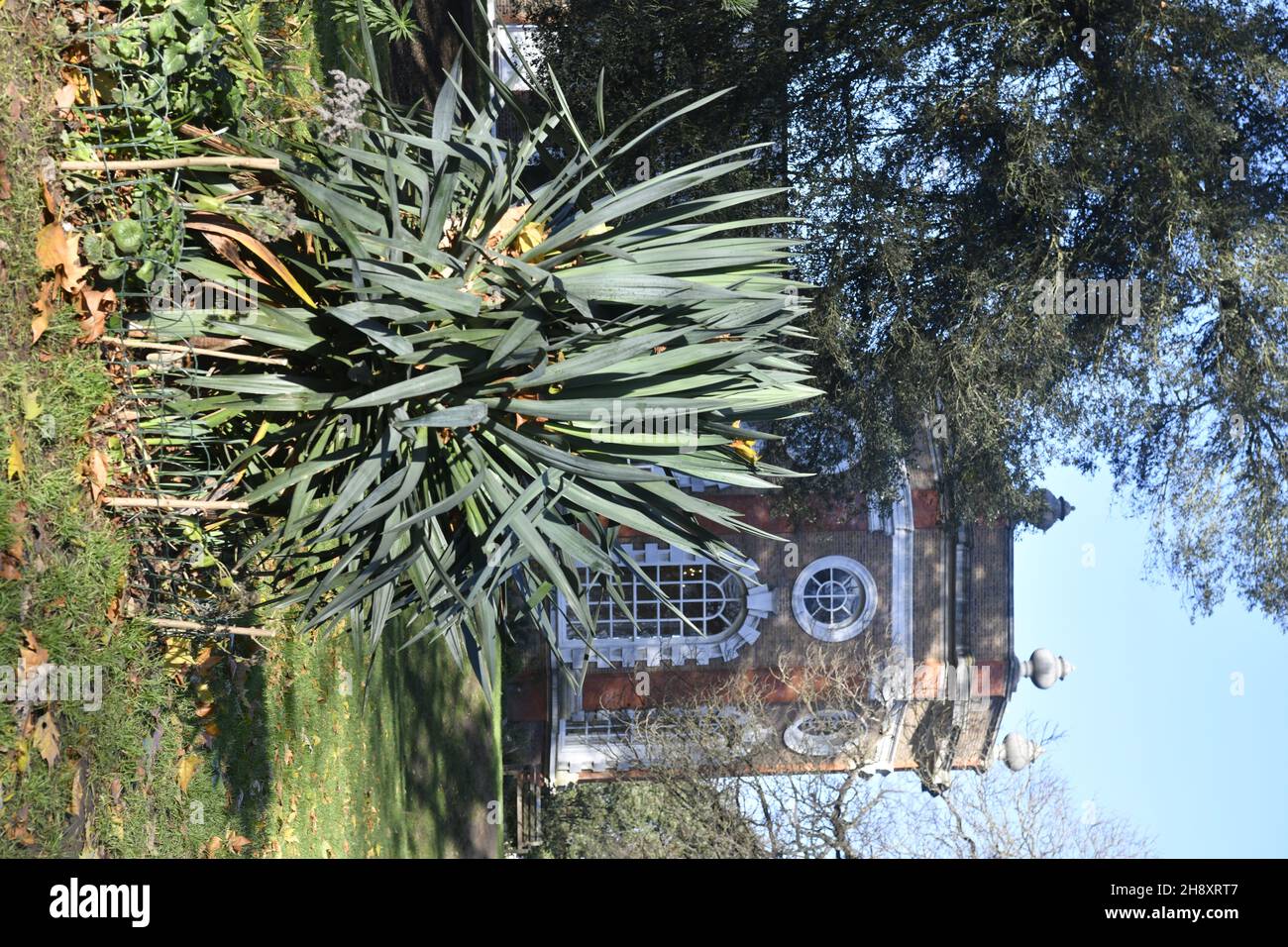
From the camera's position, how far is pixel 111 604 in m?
4.08

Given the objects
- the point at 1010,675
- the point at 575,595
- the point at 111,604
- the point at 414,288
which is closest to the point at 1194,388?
the point at 1010,675

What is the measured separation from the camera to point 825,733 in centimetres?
1788

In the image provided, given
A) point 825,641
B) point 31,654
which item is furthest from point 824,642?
point 31,654

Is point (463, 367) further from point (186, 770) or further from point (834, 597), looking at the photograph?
point (834, 597)

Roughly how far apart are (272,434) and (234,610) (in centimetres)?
116

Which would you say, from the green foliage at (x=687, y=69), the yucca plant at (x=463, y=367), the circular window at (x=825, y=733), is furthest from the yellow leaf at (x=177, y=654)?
the circular window at (x=825, y=733)

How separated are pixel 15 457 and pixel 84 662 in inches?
35.2

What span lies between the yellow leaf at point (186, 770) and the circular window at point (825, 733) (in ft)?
46.1

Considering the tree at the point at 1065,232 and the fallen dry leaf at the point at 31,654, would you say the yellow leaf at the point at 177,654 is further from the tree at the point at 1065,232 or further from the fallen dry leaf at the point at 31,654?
the tree at the point at 1065,232

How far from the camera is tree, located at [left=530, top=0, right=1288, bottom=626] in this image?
35.3ft

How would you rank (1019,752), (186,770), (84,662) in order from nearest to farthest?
(84,662), (186,770), (1019,752)

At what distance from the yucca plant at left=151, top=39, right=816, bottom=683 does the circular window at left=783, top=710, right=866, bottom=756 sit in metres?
14.2

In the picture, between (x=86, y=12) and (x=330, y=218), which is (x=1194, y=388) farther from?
(x=86, y=12)

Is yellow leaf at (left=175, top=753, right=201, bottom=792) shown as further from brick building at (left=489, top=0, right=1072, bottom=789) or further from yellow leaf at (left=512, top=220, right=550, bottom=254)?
brick building at (left=489, top=0, right=1072, bottom=789)
